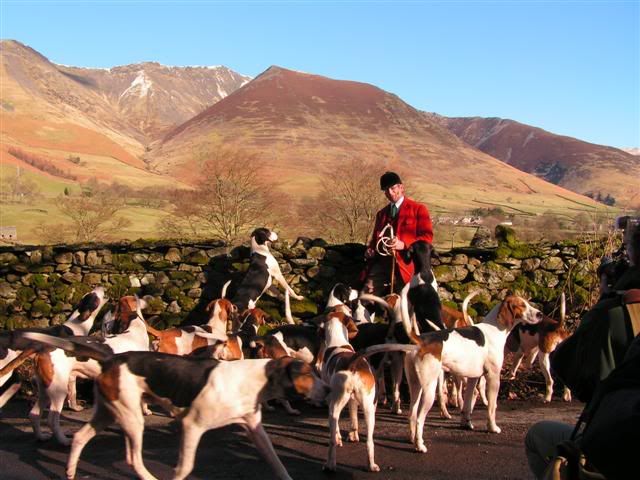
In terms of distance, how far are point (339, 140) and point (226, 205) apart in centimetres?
6634

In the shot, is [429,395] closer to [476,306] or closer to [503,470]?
[503,470]

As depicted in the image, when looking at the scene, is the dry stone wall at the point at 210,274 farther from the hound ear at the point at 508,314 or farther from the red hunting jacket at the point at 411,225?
the hound ear at the point at 508,314

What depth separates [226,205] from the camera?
46.2 ft

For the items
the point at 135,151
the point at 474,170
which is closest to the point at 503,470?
the point at 474,170

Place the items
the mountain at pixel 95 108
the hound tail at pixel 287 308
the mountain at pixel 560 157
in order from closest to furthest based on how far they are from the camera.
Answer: the hound tail at pixel 287 308, the mountain at pixel 95 108, the mountain at pixel 560 157

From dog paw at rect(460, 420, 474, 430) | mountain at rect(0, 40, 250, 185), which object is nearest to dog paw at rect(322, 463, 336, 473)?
dog paw at rect(460, 420, 474, 430)

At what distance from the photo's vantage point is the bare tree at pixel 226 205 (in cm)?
1411

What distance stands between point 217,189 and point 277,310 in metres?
4.55

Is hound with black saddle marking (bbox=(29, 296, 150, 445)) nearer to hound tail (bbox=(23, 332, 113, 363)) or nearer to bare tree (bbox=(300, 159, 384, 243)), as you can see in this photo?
hound tail (bbox=(23, 332, 113, 363))

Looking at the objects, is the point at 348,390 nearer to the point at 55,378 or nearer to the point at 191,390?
the point at 191,390

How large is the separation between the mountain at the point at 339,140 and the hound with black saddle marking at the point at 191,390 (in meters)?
52.9

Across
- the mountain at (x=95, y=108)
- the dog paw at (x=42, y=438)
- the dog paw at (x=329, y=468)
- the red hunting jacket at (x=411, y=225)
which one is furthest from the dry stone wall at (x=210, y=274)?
the mountain at (x=95, y=108)

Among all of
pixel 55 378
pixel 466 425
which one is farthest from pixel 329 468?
pixel 55 378

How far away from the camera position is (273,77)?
9831 cm
